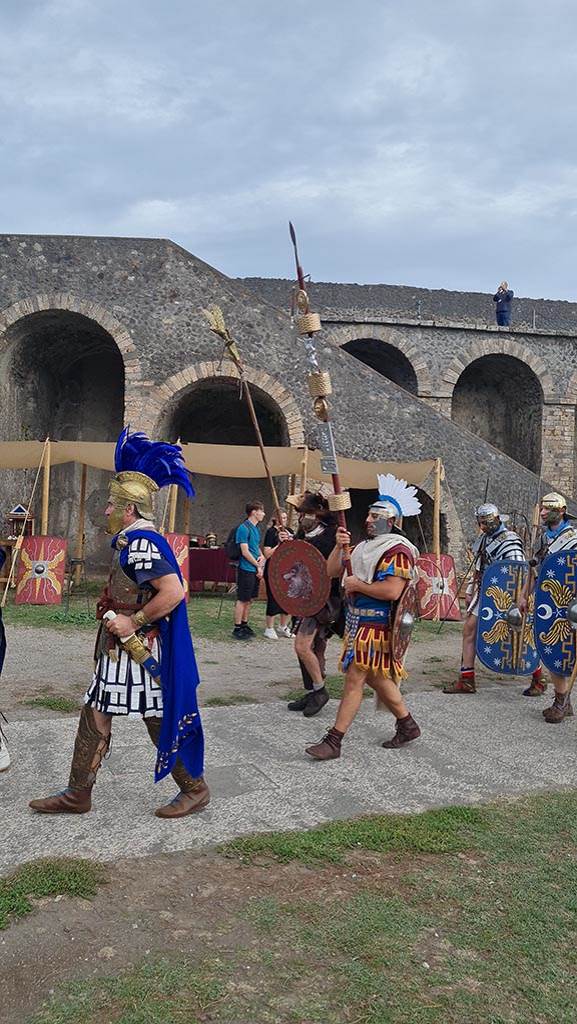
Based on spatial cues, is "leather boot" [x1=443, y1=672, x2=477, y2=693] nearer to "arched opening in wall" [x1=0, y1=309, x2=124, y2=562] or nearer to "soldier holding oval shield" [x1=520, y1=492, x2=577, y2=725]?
"soldier holding oval shield" [x1=520, y1=492, x2=577, y2=725]

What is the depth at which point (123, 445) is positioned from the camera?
11.7ft

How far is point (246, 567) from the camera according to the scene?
8867mm

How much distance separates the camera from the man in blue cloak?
10.7 feet

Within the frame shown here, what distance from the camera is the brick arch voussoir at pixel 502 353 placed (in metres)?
18.3

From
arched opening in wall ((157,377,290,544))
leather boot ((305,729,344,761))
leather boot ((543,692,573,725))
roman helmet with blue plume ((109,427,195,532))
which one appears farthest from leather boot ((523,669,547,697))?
arched opening in wall ((157,377,290,544))

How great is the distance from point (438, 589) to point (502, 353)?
960cm

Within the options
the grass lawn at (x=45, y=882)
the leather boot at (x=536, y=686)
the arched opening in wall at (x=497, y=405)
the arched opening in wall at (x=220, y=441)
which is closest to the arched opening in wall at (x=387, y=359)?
the arched opening in wall at (x=497, y=405)

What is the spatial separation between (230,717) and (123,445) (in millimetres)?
2230

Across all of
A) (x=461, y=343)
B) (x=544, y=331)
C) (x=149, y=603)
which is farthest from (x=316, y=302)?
(x=149, y=603)

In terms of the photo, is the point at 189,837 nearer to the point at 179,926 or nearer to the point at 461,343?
the point at 179,926

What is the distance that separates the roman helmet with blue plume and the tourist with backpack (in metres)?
5.09

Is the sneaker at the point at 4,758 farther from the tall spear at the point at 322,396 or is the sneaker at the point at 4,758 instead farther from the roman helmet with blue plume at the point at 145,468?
the tall spear at the point at 322,396

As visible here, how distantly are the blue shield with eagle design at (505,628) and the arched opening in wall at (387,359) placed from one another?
12.9 metres

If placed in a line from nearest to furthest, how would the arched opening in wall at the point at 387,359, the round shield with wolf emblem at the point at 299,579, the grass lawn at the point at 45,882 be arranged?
the grass lawn at the point at 45,882 < the round shield with wolf emblem at the point at 299,579 < the arched opening in wall at the point at 387,359
